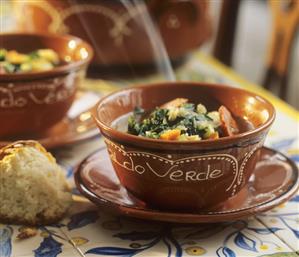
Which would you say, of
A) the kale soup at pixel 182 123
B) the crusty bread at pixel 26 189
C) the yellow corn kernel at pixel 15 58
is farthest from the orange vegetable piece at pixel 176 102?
the yellow corn kernel at pixel 15 58

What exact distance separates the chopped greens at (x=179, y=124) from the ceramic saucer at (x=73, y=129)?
0.18m

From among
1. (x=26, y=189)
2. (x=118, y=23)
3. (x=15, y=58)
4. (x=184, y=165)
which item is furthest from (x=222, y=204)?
(x=118, y=23)

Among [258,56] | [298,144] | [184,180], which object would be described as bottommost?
[258,56]

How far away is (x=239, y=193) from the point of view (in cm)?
97

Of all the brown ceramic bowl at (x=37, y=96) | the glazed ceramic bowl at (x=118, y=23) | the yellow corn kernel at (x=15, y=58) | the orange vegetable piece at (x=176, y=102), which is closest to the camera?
the orange vegetable piece at (x=176, y=102)

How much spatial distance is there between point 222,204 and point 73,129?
40 centimetres

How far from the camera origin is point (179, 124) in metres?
0.95

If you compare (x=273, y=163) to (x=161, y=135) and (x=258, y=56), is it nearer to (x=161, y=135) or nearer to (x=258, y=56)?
(x=161, y=135)

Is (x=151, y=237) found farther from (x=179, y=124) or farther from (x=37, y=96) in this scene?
(x=37, y=96)

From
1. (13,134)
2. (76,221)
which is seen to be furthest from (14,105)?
(76,221)

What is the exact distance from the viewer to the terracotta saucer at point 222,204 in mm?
875

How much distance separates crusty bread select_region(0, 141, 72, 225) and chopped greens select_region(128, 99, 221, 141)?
138 mm

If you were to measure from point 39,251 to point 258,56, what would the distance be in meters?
3.23

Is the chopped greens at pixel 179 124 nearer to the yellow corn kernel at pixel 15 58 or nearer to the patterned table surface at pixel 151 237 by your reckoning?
the patterned table surface at pixel 151 237
